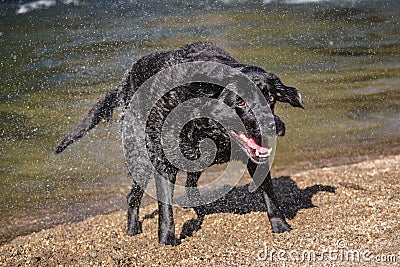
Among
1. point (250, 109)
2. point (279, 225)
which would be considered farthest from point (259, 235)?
point (250, 109)

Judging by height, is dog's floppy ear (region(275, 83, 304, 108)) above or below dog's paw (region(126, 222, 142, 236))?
above

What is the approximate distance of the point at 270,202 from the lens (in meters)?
5.17

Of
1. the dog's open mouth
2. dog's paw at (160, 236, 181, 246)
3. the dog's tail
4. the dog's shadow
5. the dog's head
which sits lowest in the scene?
the dog's shadow

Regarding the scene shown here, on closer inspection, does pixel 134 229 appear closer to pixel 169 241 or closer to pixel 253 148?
pixel 169 241

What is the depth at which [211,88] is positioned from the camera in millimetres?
4547

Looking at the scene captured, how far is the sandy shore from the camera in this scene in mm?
4414

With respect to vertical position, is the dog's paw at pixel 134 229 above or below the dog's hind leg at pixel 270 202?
below

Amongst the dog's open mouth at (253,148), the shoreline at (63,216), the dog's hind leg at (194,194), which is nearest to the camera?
the dog's open mouth at (253,148)

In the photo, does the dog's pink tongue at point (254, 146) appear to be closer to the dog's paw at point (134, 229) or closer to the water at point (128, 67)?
the dog's paw at point (134, 229)

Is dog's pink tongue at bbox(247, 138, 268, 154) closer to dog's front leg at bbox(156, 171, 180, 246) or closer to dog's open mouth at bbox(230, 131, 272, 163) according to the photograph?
dog's open mouth at bbox(230, 131, 272, 163)

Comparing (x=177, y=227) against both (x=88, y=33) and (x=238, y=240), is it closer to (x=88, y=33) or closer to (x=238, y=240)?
(x=238, y=240)

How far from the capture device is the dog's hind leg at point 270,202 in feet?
16.6

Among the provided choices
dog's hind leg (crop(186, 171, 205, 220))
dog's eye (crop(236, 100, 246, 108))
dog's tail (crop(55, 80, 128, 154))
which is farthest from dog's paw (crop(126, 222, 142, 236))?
dog's eye (crop(236, 100, 246, 108))

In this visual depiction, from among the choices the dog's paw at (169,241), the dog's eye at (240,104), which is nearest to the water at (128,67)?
the dog's paw at (169,241)
